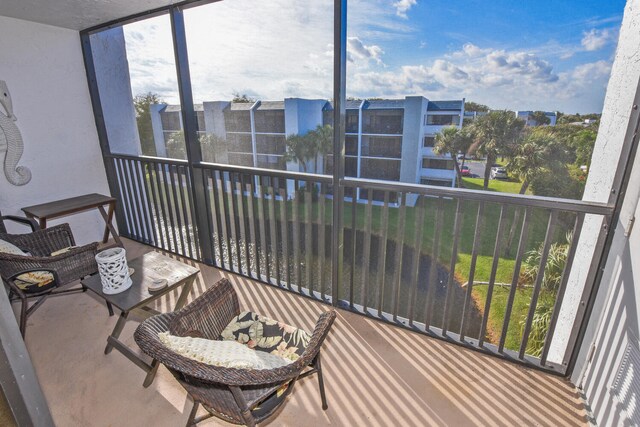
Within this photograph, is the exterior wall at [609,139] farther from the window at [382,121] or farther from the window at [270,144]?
the window at [270,144]

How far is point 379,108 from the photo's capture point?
3373mm

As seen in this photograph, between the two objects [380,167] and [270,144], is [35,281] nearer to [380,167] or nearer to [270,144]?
[380,167]

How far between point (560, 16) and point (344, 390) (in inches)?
112

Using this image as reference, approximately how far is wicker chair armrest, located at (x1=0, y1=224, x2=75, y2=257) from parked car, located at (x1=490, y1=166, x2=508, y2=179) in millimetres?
3498

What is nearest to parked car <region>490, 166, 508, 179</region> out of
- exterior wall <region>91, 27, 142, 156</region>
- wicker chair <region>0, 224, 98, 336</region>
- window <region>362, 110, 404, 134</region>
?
window <region>362, 110, 404, 134</region>

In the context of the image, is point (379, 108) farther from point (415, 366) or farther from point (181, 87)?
point (415, 366)

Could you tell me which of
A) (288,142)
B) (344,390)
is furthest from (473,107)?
(288,142)

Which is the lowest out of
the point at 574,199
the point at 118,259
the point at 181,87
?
the point at 118,259

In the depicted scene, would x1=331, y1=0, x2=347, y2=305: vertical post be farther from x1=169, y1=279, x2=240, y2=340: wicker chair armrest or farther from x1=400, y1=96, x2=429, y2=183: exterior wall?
x1=169, y1=279, x2=240, y2=340: wicker chair armrest

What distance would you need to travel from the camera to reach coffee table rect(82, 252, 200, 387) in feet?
5.98

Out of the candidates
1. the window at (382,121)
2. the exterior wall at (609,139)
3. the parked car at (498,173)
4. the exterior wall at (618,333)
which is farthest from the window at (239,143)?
the exterior wall at (618,333)

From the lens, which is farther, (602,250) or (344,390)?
(344,390)

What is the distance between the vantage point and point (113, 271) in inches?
74.8

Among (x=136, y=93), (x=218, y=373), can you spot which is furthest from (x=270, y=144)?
(x=218, y=373)
